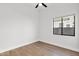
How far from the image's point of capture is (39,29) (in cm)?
563

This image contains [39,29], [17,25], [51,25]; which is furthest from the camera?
[39,29]

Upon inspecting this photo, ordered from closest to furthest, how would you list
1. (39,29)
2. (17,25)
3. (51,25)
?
(17,25)
(51,25)
(39,29)

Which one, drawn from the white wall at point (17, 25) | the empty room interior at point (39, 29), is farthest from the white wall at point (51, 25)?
the white wall at point (17, 25)

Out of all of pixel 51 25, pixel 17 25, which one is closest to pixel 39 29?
pixel 51 25

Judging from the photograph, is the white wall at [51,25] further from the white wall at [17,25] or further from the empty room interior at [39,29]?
the white wall at [17,25]

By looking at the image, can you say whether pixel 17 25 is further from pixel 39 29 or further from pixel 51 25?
pixel 51 25

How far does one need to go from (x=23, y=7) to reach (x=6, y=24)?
58.9 inches

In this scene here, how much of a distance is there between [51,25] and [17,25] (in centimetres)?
214

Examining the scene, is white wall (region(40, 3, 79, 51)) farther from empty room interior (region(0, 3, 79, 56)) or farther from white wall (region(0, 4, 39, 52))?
white wall (region(0, 4, 39, 52))

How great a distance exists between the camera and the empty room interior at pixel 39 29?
136 inches

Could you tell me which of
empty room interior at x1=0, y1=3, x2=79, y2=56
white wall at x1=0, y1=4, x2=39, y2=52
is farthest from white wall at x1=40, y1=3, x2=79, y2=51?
white wall at x1=0, y1=4, x2=39, y2=52

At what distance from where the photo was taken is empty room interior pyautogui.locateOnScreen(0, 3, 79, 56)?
11.4 feet

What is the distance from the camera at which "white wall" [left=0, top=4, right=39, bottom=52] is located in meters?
3.52

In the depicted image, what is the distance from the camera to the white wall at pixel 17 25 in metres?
3.52
